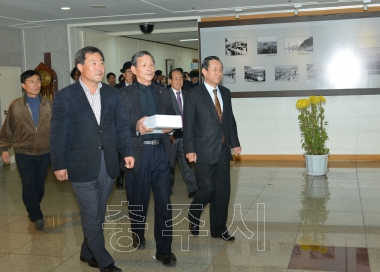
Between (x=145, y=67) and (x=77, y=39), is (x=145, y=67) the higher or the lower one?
the lower one

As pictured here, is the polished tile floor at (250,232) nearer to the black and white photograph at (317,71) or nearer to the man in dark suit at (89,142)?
the man in dark suit at (89,142)

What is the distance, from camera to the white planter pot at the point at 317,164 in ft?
28.8

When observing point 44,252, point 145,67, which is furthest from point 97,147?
point 44,252

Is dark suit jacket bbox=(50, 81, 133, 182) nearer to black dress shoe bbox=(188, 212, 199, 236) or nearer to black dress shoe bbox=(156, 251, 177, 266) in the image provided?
black dress shoe bbox=(156, 251, 177, 266)

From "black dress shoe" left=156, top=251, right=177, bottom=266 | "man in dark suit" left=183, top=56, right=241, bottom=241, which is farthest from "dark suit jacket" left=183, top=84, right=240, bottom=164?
"black dress shoe" left=156, top=251, right=177, bottom=266

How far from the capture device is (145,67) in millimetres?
4551

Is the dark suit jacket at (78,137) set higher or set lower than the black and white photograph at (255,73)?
lower

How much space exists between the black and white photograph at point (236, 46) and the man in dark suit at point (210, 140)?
19.5ft

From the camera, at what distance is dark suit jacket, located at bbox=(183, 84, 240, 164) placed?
498 centimetres

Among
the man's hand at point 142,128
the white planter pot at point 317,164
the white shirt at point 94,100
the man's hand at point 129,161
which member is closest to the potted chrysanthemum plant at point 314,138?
the white planter pot at point 317,164

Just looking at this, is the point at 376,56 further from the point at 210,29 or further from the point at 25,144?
the point at 25,144

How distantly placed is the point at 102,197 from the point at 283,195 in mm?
3665

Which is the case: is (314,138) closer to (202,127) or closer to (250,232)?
(250,232)

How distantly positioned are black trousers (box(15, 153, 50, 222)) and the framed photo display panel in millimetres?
5676
